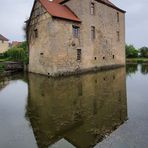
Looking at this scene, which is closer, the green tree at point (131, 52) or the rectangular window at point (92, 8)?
the rectangular window at point (92, 8)

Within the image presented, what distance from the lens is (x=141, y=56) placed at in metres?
58.1

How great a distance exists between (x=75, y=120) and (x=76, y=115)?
2.00 ft

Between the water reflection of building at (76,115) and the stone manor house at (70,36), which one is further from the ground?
the stone manor house at (70,36)

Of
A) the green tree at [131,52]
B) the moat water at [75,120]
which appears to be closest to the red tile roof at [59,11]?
the moat water at [75,120]

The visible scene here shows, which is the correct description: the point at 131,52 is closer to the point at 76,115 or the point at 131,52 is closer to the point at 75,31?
the point at 75,31

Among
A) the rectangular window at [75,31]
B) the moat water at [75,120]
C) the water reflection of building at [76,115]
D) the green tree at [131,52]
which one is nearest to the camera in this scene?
the moat water at [75,120]

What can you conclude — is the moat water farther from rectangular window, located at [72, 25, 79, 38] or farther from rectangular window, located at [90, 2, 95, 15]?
rectangular window, located at [90, 2, 95, 15]

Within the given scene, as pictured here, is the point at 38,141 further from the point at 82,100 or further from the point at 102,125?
the point at 82,100

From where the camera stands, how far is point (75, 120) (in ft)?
25.9

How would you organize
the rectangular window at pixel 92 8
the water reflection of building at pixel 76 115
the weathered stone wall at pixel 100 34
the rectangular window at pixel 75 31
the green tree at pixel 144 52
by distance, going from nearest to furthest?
1. the water reflection of building at pixel 76 115
2. the rectangular window at pixel 75 31
3. the weathered stone wall at pixel 100 34
4. the rectangular window at pixel 92 8
5. the green tree at pixel 144 52

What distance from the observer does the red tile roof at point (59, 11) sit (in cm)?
2165

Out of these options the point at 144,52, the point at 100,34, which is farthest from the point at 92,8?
the point at 144,52

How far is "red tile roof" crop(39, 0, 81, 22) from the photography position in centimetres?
2165

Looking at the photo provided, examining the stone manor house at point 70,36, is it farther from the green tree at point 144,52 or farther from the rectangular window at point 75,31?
the green tree at point 144,52
